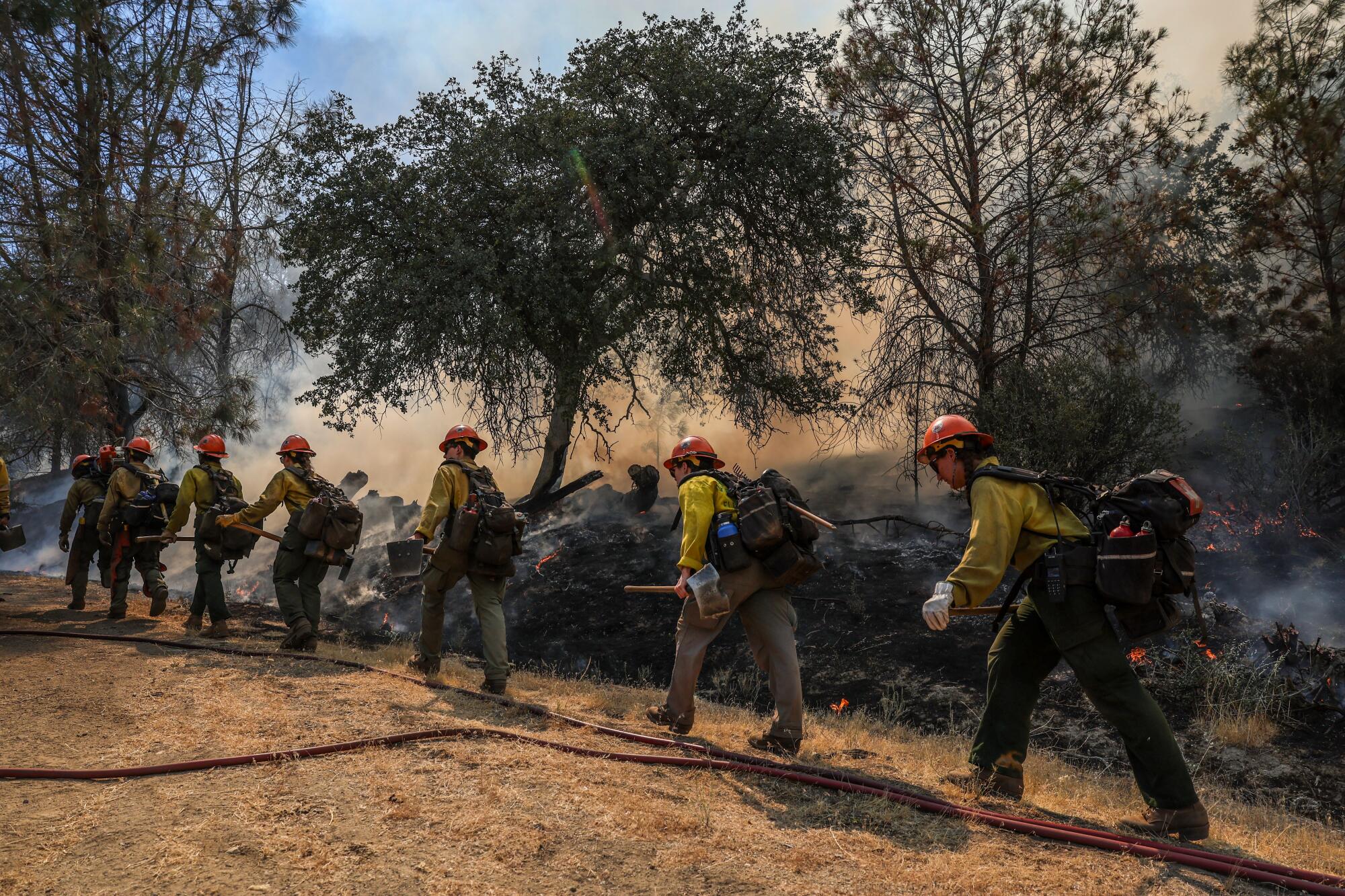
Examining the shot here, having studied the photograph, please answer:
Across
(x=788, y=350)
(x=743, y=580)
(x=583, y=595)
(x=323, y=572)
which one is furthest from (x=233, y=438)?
(x=743, y=580)

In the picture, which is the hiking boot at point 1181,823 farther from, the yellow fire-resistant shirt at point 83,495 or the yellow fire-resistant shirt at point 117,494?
the yellow fire-resistant shirt at point 83,495

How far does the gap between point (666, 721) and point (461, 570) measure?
2.24 meters

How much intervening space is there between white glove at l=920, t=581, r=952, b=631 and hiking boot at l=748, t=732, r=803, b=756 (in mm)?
1479

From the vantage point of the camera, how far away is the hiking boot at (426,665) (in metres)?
7.51

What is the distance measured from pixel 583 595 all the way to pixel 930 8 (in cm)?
997

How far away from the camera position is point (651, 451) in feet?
66.1

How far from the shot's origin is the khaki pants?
211 inches

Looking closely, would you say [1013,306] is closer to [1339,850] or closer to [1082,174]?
[1082,174]

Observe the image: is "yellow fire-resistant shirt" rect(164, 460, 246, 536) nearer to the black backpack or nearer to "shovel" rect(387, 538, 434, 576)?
the black backpack

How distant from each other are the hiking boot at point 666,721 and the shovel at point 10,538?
8171 mm

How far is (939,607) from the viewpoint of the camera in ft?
13.6

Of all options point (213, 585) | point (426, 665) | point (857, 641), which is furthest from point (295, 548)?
point (857, 641)

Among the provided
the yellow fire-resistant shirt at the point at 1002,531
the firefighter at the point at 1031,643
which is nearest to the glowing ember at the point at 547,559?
the firefighter at the point at 1031,643

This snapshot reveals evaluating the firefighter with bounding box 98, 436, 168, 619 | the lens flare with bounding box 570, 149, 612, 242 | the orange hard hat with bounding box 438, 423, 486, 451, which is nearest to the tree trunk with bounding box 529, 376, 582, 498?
the lens flare with bounding box 570, 149, 612, 242
